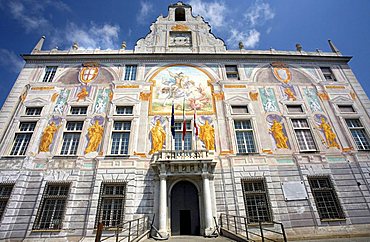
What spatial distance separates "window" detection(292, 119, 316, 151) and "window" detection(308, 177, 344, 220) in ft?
7.12

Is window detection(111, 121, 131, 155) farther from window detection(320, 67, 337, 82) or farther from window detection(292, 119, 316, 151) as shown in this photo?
window detection(320, 67, 337, 82)

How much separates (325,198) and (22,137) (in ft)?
66.4

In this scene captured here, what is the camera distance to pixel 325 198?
42.3ft

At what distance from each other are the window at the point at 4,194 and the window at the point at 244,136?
1441 centimetres

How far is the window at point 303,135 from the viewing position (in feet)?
47.6

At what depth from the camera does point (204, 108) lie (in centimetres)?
1564

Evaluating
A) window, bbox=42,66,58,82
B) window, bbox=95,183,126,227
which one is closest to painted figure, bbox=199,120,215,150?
window, bbox=95,183,126,227

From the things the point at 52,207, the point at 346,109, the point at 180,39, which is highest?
the point at 180,39

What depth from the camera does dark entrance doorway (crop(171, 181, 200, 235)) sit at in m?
12.0

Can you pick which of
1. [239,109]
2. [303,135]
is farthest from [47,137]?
[303,135]

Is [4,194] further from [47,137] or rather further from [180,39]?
[180,39]

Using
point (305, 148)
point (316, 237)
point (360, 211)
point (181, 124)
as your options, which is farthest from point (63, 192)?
point (360, 211)

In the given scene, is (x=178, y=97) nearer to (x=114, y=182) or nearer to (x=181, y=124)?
(x=181, y=124)

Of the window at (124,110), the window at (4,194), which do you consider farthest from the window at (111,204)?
→ the window at (4,194)
